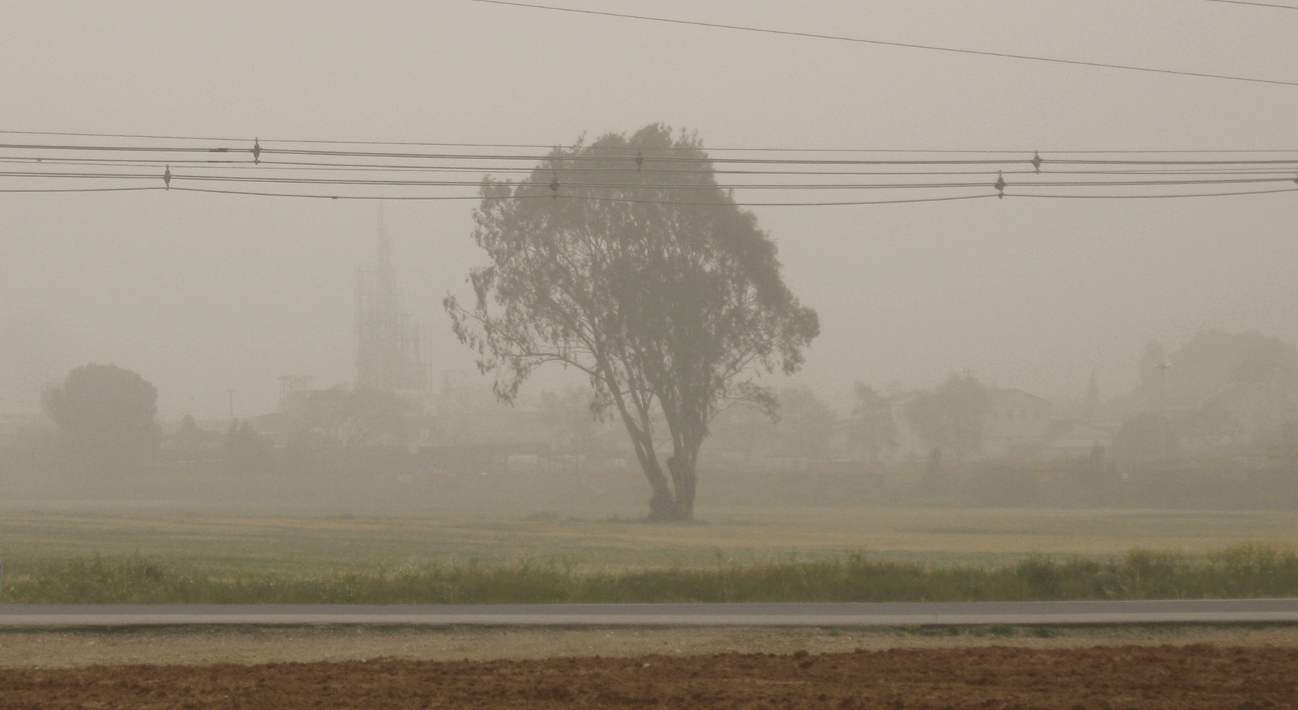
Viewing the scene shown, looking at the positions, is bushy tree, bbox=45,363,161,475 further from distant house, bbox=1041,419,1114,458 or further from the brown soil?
the brown soil

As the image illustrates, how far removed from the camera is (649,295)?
4988 cm

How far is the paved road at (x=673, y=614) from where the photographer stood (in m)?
15.3

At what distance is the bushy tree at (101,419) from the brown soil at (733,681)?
93.2 metres

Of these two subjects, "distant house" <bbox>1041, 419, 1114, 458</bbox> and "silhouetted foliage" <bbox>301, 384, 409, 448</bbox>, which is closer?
"distant house" <bbox>1041, 419, 1114, 458</bbox>

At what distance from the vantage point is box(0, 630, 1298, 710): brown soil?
1023 centimetres

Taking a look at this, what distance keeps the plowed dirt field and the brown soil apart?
0.06 feet

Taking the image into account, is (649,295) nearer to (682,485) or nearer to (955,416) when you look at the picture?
(682,485)

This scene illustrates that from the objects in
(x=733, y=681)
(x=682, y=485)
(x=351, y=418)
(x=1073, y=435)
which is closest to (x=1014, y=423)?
(x=1073, y=435)

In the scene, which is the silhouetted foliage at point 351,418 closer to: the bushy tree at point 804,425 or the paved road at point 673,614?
the bushy tree at point 804,425

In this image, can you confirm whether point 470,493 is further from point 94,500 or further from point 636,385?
point 636,385

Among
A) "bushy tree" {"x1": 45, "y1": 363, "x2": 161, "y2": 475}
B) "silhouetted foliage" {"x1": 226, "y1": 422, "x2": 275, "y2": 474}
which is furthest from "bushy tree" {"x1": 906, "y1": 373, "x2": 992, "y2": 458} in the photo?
"bushy tree" {"x1": 45, "y1": 363, "x2": 161, "y2": 475}

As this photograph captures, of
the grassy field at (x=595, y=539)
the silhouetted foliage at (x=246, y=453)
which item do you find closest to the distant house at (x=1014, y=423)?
the grassy field at (x=595, y=539)

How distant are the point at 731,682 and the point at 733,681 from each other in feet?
0.20

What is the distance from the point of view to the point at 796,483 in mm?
86188
